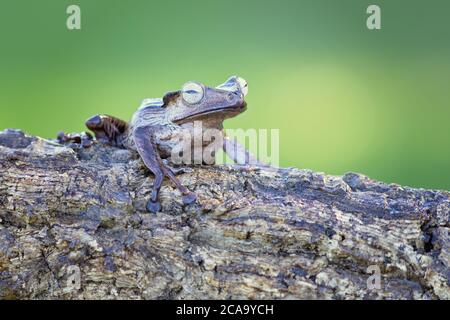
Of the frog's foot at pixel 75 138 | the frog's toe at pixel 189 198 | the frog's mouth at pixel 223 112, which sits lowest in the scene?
the frog's toe at pixel 189 198

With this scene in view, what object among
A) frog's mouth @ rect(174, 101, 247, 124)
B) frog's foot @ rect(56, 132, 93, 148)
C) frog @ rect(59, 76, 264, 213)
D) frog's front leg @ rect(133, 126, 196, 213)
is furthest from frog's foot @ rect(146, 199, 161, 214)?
frog's foot @ rect(56, 132, 93, 148)

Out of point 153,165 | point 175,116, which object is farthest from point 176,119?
point 153,165

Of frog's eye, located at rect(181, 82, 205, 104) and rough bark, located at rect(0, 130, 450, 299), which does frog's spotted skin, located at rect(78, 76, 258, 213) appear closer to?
frog's eye, located at rect(181, 82, 205, 104)

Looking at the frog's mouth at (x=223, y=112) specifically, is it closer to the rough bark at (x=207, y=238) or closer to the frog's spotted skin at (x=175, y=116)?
the frog's spotted skin at (x=175, y=116)

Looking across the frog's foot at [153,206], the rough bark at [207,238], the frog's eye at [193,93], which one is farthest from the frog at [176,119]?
the rough bark at [207,238]

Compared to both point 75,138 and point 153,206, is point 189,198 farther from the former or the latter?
point 75,138

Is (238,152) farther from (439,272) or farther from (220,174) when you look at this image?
(439,272)
